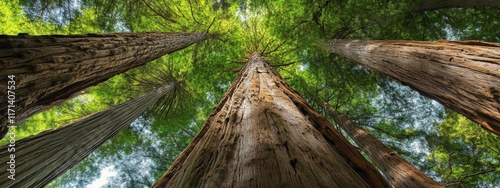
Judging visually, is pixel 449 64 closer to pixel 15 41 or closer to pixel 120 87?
pixel 15 41

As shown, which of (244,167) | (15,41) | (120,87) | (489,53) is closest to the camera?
(244,167)

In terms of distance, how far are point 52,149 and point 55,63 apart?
171cm

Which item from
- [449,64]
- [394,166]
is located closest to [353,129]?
[394,166]

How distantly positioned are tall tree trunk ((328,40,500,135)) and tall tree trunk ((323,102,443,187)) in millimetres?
1320

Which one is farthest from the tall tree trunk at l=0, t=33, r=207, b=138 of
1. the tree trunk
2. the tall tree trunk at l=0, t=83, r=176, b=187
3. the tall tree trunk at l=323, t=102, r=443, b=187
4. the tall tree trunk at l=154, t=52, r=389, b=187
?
the tree trunk

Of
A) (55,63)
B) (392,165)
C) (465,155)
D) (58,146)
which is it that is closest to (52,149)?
(58,146)

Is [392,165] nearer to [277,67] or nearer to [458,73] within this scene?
[458,73]

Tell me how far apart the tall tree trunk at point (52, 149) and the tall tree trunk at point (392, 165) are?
4.20m

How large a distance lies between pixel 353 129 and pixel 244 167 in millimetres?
6073

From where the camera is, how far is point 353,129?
632cm

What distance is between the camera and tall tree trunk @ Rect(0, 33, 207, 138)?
1616 mm

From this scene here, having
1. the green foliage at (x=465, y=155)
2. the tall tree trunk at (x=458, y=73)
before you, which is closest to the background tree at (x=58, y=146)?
the tall tree trunk at (x=458, y=73)

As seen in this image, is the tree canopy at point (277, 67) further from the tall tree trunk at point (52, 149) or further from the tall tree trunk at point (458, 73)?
the tall tree trunk at point (52, 149)

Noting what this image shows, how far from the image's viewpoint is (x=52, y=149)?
3125 millimetres
